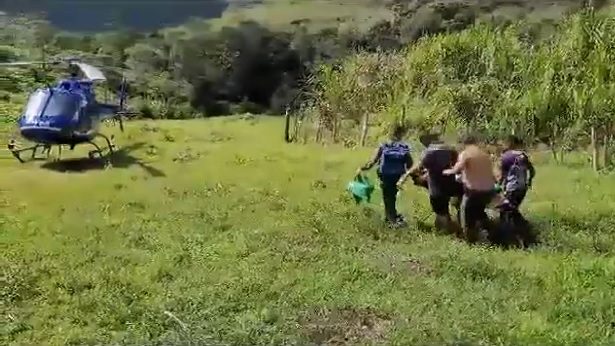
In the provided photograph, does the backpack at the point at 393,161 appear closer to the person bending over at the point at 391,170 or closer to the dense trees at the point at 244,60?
the person bending over at the point at 391,170

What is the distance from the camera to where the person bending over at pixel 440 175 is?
9.84 meters

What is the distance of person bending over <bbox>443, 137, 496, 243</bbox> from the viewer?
9.35 meters

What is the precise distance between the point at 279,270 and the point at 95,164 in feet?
29.4

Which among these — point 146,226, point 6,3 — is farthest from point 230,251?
point 6,3

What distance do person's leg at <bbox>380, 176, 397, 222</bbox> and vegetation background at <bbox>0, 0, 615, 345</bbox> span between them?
20 centimetres

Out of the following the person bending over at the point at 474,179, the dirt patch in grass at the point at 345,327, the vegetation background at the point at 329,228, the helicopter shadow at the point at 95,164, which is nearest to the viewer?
the dirt patch in grass at the point at 345,327

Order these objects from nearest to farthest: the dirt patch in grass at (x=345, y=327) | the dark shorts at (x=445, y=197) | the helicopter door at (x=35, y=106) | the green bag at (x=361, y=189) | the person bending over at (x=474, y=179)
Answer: the dirt patch in grass at (x=345, y=327) < the person bending over at (x=474, y=179) < the dark shorts at (x=445, y=197) < the green bag at (x=361, y=189) < the helicopter door at (x=35, y=106)

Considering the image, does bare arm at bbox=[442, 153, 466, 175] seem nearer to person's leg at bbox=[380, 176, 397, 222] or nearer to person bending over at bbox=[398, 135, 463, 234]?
person bending over at bbox=[398, 135, 463, 234]

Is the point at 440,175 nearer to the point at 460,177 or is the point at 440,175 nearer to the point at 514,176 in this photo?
the point at 460,177

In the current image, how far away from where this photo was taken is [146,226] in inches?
419

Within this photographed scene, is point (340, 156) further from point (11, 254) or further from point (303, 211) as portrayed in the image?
point (11, 254)

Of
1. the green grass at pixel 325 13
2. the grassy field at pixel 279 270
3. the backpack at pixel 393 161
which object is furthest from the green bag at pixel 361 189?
the green grass at pixel 325 13

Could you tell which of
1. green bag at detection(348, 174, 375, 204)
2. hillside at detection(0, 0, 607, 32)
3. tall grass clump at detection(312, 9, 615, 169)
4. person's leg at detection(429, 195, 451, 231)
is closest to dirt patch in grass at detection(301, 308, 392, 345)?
person's leg at detection(429, 195, 451, 231)

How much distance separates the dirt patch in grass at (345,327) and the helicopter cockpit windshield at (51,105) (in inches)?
410
